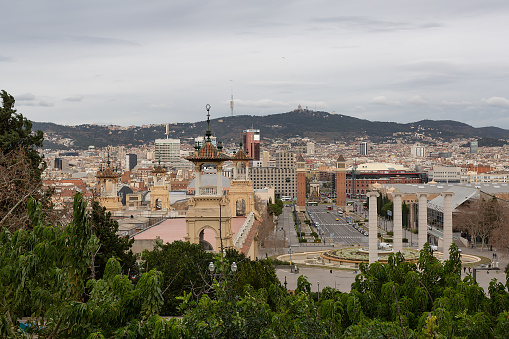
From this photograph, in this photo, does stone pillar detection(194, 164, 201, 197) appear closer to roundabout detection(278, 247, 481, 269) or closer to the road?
roundabout detection(278, 247, 481, 269)

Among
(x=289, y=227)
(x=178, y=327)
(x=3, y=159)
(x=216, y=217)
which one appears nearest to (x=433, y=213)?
(x=289, y=227)

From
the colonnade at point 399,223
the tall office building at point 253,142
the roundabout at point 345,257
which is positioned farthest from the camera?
the tall office building at point 253,142

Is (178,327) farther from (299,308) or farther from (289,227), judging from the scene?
(289,227)

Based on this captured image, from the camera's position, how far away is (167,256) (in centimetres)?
1923

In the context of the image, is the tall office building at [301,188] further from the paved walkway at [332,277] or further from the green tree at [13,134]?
the green tree at [13,134]

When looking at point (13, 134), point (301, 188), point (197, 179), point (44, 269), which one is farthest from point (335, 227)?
point (44, 269)

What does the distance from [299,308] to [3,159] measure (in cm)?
1162

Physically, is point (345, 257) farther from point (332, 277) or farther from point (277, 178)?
point (277, 178)

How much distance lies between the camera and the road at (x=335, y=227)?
6369cm

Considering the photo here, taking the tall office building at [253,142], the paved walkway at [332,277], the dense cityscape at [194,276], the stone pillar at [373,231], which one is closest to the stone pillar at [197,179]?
the dense cityscape at [194,276]

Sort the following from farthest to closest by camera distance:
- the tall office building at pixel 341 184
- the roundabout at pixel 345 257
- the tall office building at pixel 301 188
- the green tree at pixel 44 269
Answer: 1. the tall office building at pixel 341 184
2. the tall office building at pixel 301 188
3. the roundabout at pixel 345 257
4. the green tree at pixel 44 269

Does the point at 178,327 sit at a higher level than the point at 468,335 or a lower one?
higher

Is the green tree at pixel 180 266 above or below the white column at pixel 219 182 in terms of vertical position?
below

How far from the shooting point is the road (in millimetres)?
63688
